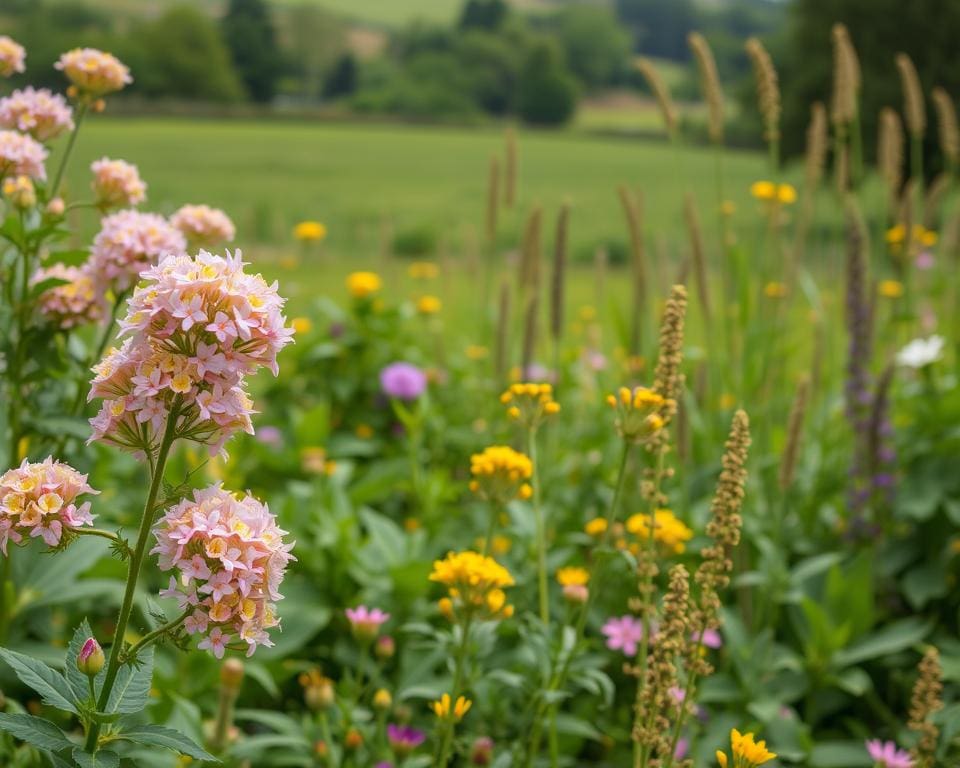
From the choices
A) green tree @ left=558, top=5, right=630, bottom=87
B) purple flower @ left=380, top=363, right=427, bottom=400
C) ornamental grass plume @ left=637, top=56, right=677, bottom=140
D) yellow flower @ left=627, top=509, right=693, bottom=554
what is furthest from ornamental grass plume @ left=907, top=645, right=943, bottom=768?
green tree @ left=558, top=5, right=630, bottom=87

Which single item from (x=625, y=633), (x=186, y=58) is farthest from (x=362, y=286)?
(x=186, y=58)

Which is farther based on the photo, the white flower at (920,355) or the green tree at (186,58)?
the green tree at (186,58)

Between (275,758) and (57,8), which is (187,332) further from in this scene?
(57,8)

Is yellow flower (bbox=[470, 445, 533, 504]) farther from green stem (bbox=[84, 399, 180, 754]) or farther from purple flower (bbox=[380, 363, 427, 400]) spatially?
purple flower (bbox=[380, 363, 427, 400])

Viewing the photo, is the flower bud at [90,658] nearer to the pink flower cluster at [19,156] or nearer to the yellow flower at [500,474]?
the yellow flower at [500,474]

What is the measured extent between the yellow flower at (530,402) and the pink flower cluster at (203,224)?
0.55 meters

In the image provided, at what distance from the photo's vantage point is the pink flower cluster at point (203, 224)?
5.10 feet

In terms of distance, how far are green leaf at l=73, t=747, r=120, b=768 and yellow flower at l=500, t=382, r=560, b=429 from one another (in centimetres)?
63

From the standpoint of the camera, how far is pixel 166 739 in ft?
2.73

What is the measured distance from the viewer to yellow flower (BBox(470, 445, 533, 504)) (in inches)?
50.4

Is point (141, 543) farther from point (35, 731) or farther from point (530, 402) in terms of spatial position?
point (530, 402)

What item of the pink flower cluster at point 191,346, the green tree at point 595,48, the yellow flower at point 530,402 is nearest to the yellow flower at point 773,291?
the yellow flower at point 530,402

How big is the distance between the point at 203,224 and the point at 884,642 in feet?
4.77

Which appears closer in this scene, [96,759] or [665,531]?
[96,759]
